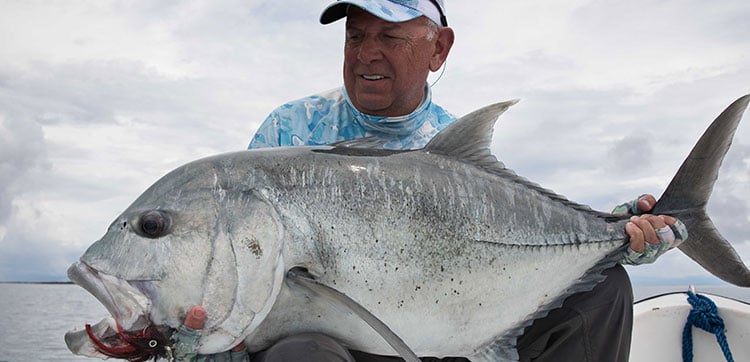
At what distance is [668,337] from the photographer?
5035mm

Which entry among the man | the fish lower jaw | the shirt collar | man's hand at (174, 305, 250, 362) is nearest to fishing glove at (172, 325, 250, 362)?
man's hand at (174, 305, 250, 362)

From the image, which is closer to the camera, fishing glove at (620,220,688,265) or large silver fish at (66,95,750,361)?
large silver fish at (66,95,750,361)

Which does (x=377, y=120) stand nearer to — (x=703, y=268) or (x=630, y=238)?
(x=630, y=238)

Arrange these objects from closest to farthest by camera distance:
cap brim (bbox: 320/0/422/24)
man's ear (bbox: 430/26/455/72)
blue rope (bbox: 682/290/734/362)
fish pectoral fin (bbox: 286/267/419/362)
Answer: fish pectoral fin (bbox: 286/267/419/362), cap brim (bbox: 320/0/422/24), man's ear (bbox: 430/26/455/72), blue rope (bbox: 682/290/734/362)

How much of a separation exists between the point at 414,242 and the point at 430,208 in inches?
6.9

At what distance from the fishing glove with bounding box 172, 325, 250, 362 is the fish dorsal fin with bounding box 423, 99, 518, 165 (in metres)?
1.17

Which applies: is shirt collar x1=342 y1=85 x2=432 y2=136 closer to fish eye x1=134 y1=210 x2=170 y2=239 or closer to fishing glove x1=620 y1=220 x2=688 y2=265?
fishing glove x1=620 y1=220 x2=688 y2=265

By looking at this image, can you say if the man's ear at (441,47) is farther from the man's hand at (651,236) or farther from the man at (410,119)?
the man's hand at (651,236)

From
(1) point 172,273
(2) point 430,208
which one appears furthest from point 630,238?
(1) point 172,273

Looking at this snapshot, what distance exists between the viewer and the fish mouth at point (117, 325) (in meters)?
2.16

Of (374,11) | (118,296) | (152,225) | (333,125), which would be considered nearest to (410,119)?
(333,125)

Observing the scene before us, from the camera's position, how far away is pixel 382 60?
3707mm

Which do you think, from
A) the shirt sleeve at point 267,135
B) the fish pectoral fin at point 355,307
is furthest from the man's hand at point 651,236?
the shirt sleeve at point 267,135

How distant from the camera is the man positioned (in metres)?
3.04
